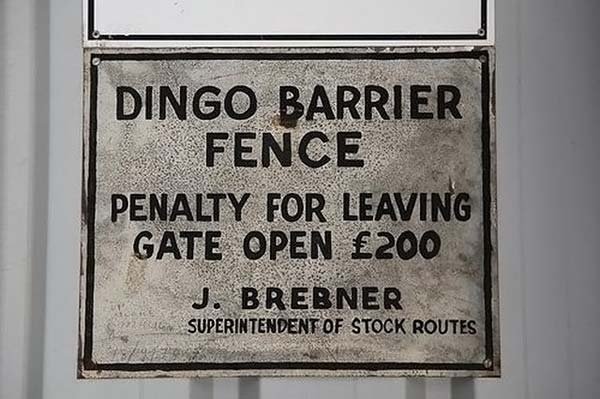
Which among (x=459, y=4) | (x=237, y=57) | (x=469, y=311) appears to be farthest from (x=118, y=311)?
(x=459, y=4)

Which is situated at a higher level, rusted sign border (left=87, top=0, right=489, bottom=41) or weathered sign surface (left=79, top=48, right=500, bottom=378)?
rusted sign border (left=87, top=0, right=489, bottom=41)

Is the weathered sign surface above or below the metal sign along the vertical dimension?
below

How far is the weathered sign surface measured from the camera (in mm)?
1260

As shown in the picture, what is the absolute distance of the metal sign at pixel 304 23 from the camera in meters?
1.29

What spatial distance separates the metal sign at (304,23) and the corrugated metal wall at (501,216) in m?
0.07

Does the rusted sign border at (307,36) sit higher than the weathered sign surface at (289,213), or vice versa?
the rusted sign border at (307,36)

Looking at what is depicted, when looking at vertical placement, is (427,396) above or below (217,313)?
below

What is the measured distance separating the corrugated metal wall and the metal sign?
67mm

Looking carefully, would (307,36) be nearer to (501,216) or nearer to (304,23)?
(304,23)

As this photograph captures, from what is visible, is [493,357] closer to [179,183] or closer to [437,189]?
[437,189]

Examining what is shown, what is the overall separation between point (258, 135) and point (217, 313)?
0.92 ft

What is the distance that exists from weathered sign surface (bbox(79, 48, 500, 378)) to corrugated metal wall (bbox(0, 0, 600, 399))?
0.09 ft

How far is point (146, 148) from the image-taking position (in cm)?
128
